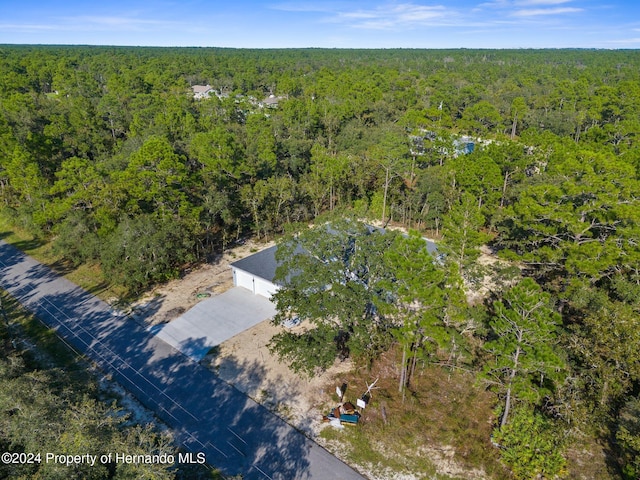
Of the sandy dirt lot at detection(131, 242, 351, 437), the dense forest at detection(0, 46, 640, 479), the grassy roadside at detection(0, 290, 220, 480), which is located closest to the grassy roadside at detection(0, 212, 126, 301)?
the dense forest at detection(0, 46, 640, 479)

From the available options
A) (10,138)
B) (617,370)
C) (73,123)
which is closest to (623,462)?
(617,370)

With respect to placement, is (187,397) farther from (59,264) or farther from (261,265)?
(59,264)

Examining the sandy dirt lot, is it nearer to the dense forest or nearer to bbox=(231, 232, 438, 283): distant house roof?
bbox=(231, 232, 438, 283): distant house roof

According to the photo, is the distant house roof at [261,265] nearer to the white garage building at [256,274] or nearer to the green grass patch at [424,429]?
the white garage building at [256,274]

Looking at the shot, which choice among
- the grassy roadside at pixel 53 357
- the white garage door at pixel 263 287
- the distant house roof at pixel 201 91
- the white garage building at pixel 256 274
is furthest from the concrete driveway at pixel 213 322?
the distant house roof at pixel 201 91

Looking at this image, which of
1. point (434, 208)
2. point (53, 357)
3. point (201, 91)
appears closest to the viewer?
point (53, 357)

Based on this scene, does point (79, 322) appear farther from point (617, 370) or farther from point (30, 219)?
point (617, 370)

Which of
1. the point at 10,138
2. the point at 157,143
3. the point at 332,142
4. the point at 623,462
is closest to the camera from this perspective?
the point at 623,462

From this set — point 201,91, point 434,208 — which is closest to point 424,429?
point 434,208
